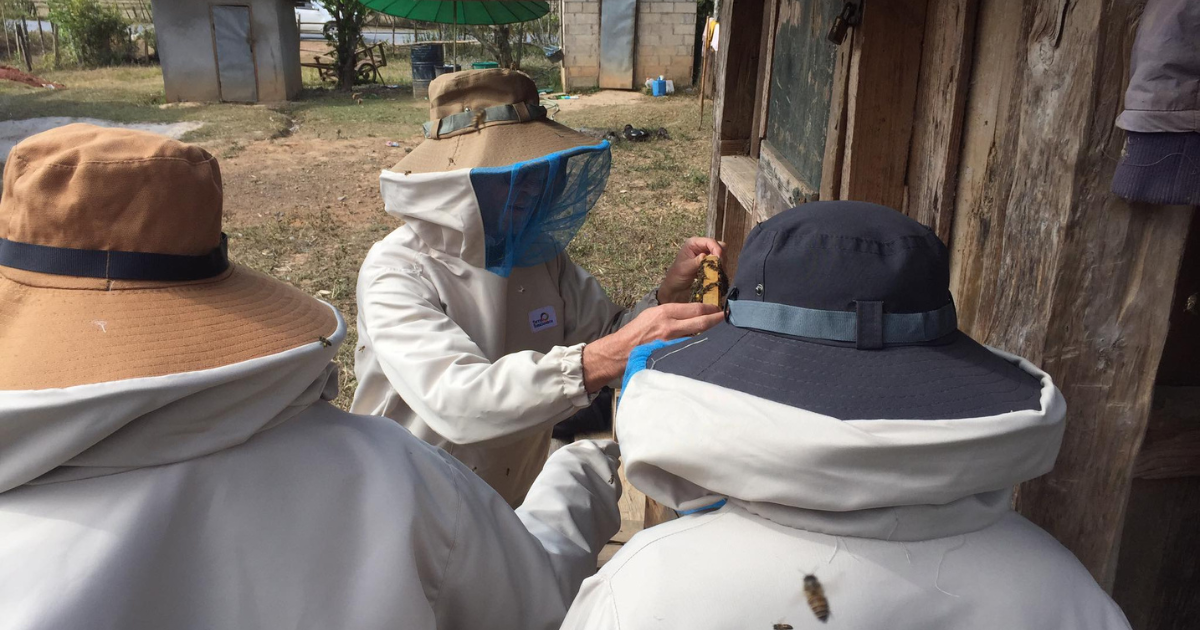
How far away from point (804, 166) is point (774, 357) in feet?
7.57

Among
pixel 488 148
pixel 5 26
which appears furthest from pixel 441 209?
pixel 5 26

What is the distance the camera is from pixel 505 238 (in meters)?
2.59

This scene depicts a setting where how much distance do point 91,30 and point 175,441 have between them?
2880cm

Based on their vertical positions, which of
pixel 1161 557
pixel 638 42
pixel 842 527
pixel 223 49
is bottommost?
pixel 1161 557

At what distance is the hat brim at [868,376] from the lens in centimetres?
107

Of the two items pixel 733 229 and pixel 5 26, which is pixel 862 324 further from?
pixel 5 26

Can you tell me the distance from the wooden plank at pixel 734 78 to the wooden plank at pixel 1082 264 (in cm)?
272

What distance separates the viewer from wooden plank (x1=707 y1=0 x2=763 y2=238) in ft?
14.8

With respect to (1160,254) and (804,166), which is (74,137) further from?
(804,166)

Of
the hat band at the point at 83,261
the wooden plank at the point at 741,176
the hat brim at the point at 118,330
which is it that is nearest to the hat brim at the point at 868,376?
the hat brim at the point at 118,330

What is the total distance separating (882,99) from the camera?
8.43 ft

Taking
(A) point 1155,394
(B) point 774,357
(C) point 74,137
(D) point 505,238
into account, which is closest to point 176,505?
(C) point 74,137

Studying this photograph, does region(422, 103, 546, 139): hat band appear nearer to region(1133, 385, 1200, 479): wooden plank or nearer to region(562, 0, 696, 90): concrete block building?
region(1133, 385, 1200, 479): wooden plank

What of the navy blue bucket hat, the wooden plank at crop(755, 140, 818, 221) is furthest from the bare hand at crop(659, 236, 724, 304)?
the navy blue bucket hat
